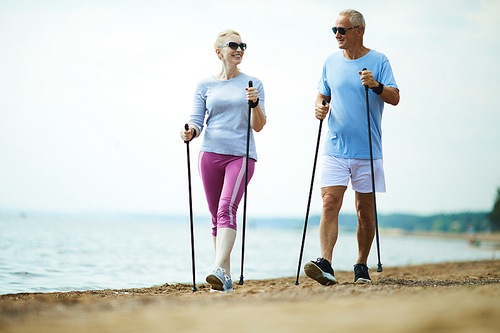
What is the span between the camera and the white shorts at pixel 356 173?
391 cm

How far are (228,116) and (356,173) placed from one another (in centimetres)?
119

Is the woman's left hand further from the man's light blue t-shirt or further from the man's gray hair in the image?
the man's gray hair

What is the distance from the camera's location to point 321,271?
3.52 metres

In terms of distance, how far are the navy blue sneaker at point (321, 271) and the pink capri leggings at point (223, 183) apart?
67 cm

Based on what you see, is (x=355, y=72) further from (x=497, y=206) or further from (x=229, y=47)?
(x=497, y=206)

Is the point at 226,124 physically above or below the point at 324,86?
below

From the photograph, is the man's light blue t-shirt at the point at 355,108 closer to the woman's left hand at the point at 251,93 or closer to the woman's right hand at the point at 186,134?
the woman's left hand at the point at 251,93

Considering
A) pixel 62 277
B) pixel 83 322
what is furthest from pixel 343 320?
pixel 62 277

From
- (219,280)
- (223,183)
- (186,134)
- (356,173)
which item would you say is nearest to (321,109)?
(356,173)

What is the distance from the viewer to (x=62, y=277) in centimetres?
579

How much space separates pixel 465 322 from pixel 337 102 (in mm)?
2658

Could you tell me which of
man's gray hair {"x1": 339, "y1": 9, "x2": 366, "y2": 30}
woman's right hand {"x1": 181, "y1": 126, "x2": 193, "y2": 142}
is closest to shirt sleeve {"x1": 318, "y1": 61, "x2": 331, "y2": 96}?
man's gray hair {"x1": 339, "y1": 9, "x2": 366, "y2": 30}

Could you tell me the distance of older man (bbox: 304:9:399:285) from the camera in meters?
3.87

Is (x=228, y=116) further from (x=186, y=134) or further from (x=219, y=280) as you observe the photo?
(x=219, y=280)
